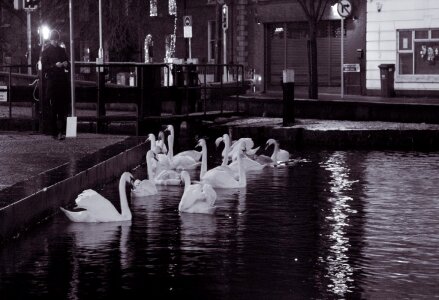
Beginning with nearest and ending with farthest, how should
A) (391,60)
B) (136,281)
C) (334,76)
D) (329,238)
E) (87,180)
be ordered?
1. (136,281)
2. (329,238)
3. (87,180)
4. (391,60)
5. (334,76)

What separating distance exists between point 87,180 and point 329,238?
182 inches

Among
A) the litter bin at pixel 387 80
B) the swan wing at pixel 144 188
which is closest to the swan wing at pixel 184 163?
the swan wing at pixel 144 188

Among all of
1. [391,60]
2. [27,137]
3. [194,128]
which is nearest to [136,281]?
[27,137]

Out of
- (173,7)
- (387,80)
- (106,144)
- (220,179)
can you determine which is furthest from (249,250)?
(173,7)

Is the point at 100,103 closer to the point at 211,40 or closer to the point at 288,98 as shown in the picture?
the point at 288,98

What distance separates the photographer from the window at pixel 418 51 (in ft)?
140

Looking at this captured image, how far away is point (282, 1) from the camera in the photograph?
165ft

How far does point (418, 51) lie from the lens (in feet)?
143

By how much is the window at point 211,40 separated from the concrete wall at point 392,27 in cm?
1760

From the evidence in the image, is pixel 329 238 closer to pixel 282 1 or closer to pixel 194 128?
pixel 194 128

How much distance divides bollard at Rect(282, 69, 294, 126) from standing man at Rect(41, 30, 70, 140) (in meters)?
7.54

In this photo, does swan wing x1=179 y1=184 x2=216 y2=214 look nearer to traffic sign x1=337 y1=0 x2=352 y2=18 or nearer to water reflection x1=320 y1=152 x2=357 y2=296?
water reflection x1=320 y1=152 x2=357 y2=296

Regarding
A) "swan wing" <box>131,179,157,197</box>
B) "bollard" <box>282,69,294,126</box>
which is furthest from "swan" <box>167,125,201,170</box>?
"bollard" <box>282,69,294,126</box>

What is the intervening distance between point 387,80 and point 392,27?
8.64 ft
